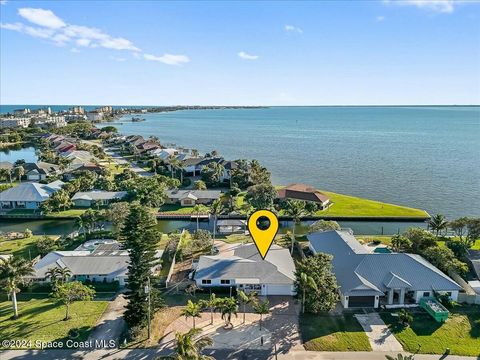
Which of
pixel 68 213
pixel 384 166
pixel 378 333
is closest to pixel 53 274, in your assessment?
pixel 68 213

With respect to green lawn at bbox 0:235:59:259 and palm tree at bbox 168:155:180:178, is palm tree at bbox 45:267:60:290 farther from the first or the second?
palm tree at bbox 168:155:180:178

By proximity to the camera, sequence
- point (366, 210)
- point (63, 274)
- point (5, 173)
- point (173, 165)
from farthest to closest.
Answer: point (173, 165)
point (5, 173)
point (366, 210)
point (63, 274)

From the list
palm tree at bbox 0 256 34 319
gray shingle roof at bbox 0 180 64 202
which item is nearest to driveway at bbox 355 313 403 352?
palm tree at bbox 0 256 34 319

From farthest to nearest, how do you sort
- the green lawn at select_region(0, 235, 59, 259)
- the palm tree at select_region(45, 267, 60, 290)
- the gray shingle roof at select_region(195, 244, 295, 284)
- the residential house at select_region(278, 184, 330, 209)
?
the residential house at select_region(278, 184, 330, 209) → the green lawn at select_region(0, 235, 59, 259) → the gray shingle roof at select_region(195, 244, 295, 284) → the palm tree at select_region(45, 267, 60, 290)

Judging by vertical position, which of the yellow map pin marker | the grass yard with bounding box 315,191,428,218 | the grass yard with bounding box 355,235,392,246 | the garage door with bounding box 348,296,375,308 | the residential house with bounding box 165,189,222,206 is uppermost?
the yellow map pin marker

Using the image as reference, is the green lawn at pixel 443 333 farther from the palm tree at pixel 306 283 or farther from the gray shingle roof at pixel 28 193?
the gray shingle roof at pixel 28 193

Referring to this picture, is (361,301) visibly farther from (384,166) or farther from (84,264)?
(384,166)

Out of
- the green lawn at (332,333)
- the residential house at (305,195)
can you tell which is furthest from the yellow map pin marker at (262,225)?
the residential house at (305,195)
